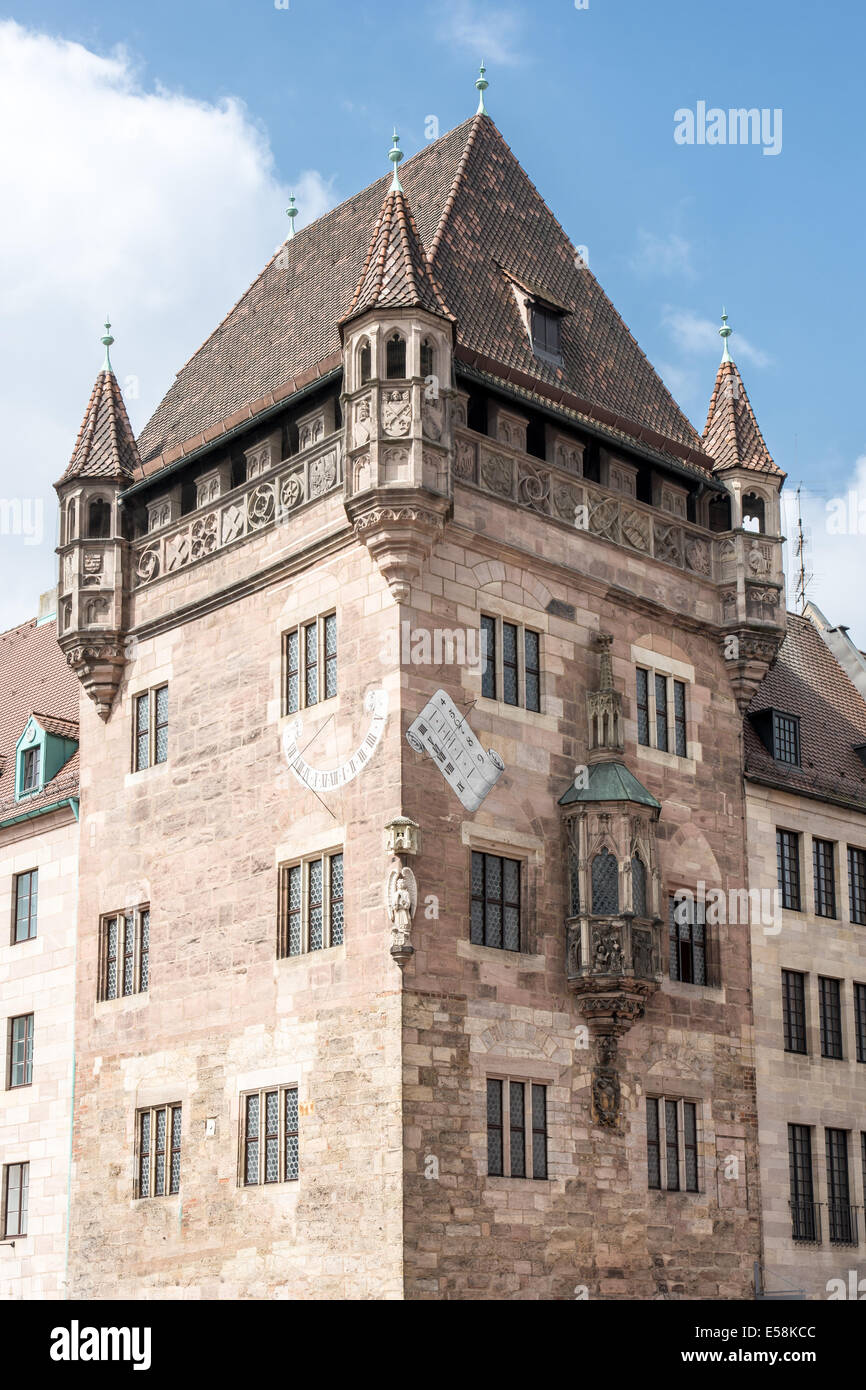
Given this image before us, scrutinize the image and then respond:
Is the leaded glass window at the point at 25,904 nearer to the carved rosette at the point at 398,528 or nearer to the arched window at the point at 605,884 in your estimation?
the carved rosette at the point at 398,528

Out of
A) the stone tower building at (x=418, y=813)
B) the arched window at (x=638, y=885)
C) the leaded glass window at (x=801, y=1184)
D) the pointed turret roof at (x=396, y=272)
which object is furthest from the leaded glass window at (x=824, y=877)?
the pointed turret roof at (x=396, y=272)

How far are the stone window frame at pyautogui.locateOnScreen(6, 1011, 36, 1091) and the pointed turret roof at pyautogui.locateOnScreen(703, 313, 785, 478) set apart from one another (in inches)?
653

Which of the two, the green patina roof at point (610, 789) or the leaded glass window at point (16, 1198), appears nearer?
the green patina roof at point (610, 789)

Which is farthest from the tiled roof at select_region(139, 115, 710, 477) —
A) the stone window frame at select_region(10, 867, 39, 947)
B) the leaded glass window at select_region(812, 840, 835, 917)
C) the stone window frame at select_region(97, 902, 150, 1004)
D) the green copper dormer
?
the stone window frame at select_region(10, 867, 39, 947)

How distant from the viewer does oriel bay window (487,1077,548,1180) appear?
27.5 meters

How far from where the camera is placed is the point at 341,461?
30031 millimetres

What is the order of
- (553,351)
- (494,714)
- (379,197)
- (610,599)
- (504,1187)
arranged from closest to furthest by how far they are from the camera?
(504,1187) < (494,714) < (610,599) < (553,351) < (379,197)

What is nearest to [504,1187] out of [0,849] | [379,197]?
[0,849]

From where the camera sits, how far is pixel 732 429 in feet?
118

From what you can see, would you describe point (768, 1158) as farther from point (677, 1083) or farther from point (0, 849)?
point (0, 849)

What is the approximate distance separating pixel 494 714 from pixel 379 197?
13.0 m

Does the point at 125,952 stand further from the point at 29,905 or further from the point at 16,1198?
the point at 16,1198

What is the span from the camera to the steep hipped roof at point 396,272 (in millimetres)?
29516

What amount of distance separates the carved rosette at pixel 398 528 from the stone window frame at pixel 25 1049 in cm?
1238
